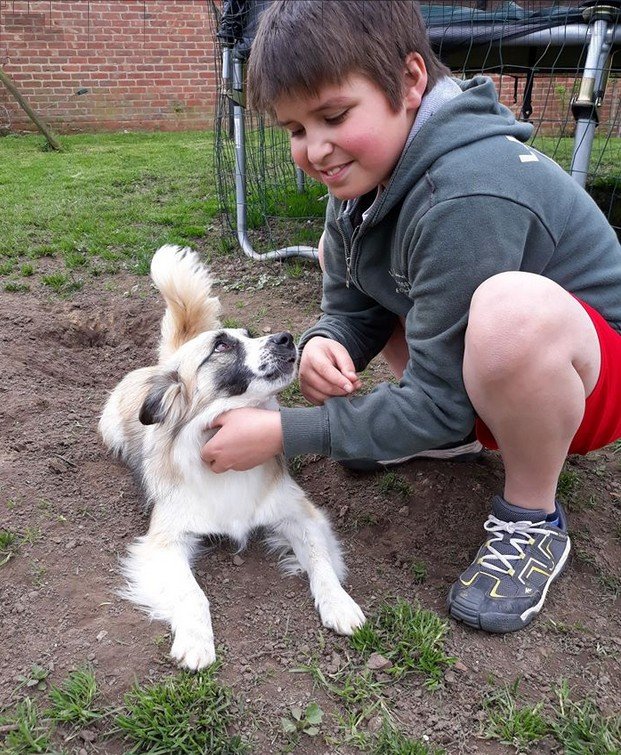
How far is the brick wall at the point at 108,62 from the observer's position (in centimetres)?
927

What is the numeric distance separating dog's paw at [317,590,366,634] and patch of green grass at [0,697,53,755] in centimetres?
77

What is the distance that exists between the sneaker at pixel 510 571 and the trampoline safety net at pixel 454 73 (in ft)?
6.95

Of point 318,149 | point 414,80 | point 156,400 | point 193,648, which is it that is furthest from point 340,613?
point 414,80

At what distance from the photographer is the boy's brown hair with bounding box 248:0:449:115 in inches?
62.9

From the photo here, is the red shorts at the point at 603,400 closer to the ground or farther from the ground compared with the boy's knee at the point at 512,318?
closer to the ground

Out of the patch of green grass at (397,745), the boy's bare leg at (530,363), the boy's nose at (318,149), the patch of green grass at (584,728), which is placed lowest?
A: the patch of green grass at (397,745)

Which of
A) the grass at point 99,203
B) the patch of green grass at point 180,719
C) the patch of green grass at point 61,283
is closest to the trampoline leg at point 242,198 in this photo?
the grass at point 99,203

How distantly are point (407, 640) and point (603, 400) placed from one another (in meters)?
0.87

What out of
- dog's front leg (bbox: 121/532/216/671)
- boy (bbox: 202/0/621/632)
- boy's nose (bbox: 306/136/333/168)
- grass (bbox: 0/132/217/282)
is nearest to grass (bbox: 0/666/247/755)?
dog's front leg (bbox: 121/532/216/671)

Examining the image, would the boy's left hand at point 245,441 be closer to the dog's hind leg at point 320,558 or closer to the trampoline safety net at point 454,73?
the dog's hind leg at point 320,558

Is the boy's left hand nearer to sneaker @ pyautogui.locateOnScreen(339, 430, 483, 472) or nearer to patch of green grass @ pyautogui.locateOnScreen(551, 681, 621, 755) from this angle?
sneaker @ pyautogui.locateOnScreen(339, 430, 483, 472)

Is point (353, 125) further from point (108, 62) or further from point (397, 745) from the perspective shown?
point (108, 62)

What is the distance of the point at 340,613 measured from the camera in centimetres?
190

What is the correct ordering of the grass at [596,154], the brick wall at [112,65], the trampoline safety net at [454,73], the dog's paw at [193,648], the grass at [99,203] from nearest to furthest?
the dog's paw at [193,648] < the trampoline safety net at [454,73] < the grass at [99,203] < the grass at [596,154] < the brick wall at [112,65]
